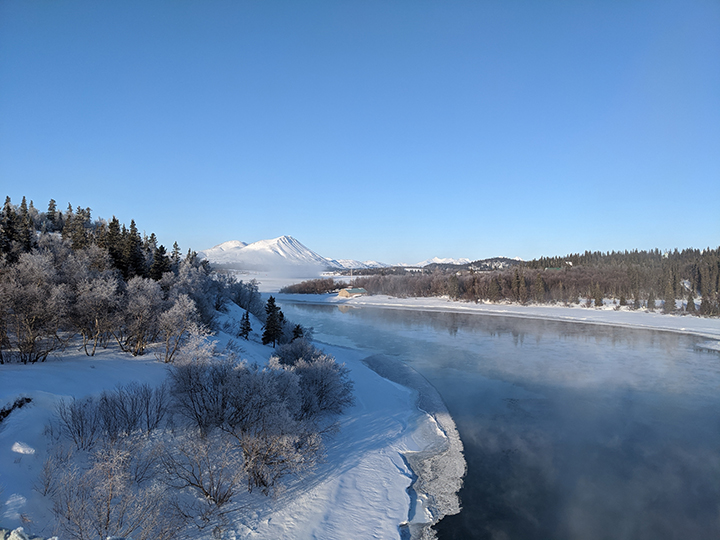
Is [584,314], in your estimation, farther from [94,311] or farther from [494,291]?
[94,311]

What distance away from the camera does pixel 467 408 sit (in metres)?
19.7

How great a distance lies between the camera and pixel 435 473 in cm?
1338

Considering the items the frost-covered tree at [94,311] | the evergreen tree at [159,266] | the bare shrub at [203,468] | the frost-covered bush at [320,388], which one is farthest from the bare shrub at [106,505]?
the evergreen tree at [159,266]

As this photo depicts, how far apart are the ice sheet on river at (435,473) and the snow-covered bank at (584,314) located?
43.3m

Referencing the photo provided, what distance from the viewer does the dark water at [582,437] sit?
11133 mm

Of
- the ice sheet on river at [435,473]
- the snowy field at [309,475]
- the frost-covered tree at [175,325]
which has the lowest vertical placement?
the ice sheet on river at [435,473]

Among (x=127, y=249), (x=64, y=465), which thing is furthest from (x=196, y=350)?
(x=127, y=249)

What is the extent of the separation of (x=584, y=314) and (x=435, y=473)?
191 feet

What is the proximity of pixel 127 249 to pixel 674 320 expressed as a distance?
68267 mm

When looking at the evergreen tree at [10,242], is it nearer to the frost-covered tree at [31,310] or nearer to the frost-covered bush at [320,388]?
the frost-covered tree at [31,310]

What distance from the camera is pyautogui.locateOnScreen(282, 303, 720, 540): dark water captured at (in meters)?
11.1

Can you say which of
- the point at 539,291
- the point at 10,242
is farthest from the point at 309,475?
the point at 539,291

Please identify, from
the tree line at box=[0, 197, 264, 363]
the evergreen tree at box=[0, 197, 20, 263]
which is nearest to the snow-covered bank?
Result: the tree line at box=[0, 197, 264, 363]

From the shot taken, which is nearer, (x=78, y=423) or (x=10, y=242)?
(x=78, y=423)
